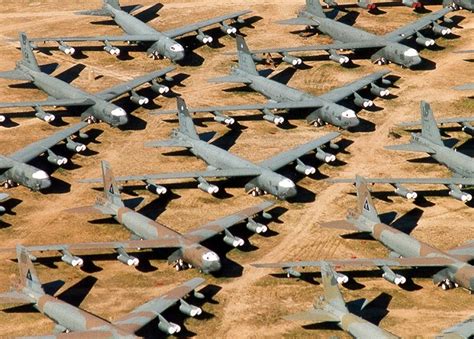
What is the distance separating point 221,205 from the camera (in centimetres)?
9112

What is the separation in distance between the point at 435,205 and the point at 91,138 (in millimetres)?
37436

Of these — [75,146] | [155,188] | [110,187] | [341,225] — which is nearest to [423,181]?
[341,225]

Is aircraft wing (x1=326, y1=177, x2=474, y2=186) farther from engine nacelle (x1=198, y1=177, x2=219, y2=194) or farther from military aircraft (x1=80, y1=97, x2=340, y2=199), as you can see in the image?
engine nacelle (x1=198, y1=177, x2=219, y2=194)

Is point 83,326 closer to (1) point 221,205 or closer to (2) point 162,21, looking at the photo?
(1) point 221,205

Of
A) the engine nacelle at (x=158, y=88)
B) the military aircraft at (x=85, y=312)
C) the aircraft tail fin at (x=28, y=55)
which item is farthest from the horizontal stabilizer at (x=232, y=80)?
the military aircraft at (x=85, y=312)

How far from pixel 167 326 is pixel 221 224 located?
14.3 metres

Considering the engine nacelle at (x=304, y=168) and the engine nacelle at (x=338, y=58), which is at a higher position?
the engine nacelle at (x=338, y=58)

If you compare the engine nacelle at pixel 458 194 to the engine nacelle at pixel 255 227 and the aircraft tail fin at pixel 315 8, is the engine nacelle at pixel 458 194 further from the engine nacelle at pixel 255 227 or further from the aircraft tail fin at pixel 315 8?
the aircraft tail fin at pixel 315 8

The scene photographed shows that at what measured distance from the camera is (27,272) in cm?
7538

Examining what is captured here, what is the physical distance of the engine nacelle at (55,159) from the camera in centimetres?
9600

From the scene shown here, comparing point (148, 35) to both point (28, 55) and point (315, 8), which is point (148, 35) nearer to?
point (28, 55)

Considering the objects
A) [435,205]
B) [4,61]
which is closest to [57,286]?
[435,205]

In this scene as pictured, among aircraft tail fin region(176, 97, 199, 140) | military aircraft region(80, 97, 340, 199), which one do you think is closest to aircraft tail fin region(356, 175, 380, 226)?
military aircraft region(80, 97, 340, 199)

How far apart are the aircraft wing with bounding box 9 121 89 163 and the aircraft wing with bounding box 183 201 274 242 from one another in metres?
21.4
